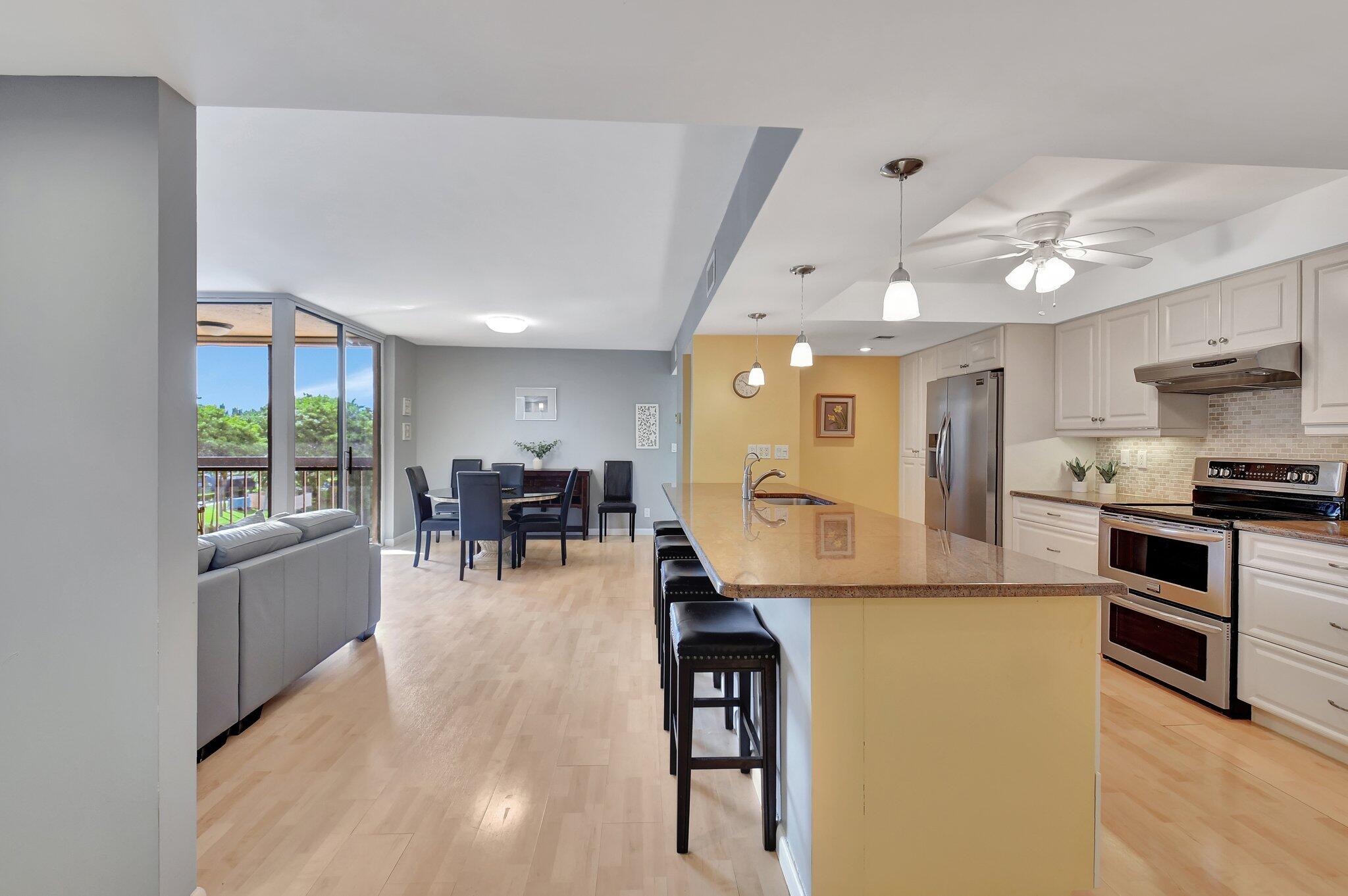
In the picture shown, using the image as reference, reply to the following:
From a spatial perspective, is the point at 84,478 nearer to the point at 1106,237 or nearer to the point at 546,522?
the point at 1106,237

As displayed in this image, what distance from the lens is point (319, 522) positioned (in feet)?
10.3

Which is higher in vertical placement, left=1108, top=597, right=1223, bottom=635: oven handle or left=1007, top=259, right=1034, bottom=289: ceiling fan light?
left=1007, top=259, right=1034, bottom=289: ceiling fan light

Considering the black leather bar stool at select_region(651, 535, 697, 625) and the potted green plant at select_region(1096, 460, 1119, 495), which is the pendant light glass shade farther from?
the potted green plant at select_region(1096, 460, 1119, 495)

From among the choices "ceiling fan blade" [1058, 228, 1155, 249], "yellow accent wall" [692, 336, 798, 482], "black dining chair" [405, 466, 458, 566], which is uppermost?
"ceiling fan blade" [1058, 228, 1155, 249]

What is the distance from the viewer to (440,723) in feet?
8.39

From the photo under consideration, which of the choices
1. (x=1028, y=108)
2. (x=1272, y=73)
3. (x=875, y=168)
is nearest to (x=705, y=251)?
(x=875, y=168)

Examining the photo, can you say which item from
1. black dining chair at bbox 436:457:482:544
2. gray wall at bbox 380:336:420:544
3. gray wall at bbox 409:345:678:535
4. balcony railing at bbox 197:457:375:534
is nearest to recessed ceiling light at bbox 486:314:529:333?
gray wall at bbox 380:336:420:544

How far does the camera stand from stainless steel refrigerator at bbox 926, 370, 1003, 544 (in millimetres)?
4469

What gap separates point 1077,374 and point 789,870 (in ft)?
12.5

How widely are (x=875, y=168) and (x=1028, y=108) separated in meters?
0.43

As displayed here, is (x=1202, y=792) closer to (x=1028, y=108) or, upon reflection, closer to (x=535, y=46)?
(x=1028, y=108)

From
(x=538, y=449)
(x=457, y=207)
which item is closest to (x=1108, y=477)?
(x=457, y=207)

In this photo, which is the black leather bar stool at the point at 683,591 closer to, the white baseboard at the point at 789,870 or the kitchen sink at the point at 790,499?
the white baseboard at the point at 789,870

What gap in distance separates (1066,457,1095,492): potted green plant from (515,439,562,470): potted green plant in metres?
5.35
